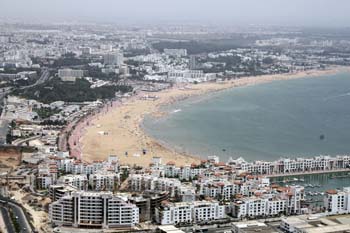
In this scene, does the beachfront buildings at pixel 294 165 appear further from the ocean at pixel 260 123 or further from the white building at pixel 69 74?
the white building at pixel 69 74

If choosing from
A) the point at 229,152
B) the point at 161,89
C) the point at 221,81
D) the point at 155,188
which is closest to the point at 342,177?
the point at 229,152

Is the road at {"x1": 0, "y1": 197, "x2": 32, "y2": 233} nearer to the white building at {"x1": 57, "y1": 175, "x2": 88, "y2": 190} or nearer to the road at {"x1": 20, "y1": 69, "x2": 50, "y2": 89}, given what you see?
the white building at {"x1": 57, "y1": 175, "x2": 88, "y2": 190}

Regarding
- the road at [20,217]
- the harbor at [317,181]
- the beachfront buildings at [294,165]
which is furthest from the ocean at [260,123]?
the road at [20,217]

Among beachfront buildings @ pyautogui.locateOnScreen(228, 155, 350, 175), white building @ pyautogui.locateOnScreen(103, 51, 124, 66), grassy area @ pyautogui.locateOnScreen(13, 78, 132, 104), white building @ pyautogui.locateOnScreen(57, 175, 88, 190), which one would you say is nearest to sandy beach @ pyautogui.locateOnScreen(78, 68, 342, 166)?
grassy area @ pyautogui.locateOnScreen(13, 78, 132, 104)

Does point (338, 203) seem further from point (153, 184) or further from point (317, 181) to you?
point (153, 184)

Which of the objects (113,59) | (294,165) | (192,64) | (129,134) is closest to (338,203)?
(294,165)

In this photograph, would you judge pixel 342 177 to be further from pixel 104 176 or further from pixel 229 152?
pixel 104 176
